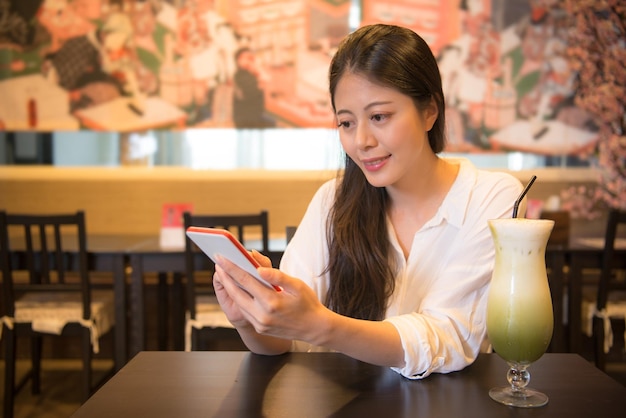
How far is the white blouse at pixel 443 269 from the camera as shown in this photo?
3.93ft

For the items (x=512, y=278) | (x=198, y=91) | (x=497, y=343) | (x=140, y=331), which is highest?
(x=198, y=91)

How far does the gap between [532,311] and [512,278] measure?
0.06m

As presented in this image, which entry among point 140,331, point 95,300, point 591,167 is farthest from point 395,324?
point 591,167

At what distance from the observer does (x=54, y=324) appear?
2.92m

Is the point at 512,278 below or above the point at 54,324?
above

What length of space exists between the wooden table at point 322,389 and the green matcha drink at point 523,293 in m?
0.09

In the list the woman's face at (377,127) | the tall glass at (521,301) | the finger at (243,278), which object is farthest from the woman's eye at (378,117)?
the finger at (243,278)

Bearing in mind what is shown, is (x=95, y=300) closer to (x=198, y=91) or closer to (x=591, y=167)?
(x=198, y=91)

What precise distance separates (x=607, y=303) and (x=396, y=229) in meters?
1.98

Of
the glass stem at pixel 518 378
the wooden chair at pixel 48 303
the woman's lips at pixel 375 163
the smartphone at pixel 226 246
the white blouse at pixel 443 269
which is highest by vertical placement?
the woman's lips at pixel 375 163

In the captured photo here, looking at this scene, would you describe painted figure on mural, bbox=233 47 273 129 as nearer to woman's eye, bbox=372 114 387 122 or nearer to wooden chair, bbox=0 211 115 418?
wooden chair, bbox=0 211 115 418

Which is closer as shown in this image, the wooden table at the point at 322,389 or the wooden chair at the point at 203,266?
the wooden table at the point at 322,389

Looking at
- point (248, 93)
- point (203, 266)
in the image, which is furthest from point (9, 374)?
point (248, 93)

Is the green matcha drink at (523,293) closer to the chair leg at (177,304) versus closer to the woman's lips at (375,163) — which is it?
the woman's lips at (375,163)
